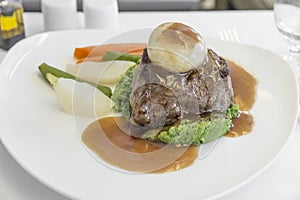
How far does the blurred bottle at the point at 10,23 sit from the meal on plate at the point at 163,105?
0.47 meters

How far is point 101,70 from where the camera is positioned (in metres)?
1.68

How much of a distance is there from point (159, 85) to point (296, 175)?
426 mm

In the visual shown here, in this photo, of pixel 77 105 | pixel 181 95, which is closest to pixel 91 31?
pixel 77 105

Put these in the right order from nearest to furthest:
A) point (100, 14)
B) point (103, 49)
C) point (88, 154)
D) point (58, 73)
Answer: point (88, 154), point (58, 73), point (103, 49), point (100, 14)

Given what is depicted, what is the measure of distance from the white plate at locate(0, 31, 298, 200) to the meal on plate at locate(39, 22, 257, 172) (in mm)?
38

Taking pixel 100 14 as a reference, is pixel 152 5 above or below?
below

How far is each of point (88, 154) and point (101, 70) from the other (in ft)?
1.32

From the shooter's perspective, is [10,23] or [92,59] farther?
[10,23]

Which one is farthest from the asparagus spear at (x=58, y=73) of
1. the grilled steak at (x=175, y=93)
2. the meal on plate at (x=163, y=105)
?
the grilled steak at (x=175, y=93)

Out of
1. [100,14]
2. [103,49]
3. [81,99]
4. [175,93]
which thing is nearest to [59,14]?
[100,14]

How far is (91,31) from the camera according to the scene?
1.92 meters

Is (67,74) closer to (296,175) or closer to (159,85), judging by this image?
(159,85)

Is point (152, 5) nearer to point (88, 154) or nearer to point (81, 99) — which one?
point (81, 99)

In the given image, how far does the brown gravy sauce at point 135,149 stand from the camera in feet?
4.33
